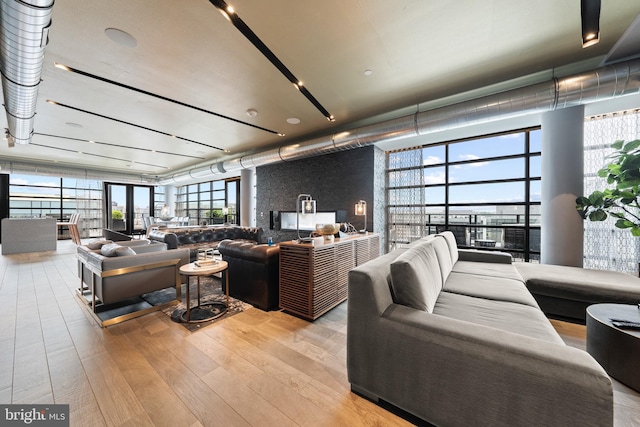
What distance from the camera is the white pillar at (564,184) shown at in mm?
3311

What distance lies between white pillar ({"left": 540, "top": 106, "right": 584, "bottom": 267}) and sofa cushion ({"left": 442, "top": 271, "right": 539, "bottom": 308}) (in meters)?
1.77

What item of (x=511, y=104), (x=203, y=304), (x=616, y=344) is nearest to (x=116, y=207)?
(x=203, y=304)

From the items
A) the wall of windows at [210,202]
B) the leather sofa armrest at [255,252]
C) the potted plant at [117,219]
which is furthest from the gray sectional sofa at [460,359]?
the potted plant at [117,219]

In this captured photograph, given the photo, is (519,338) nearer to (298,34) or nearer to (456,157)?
(298,34)

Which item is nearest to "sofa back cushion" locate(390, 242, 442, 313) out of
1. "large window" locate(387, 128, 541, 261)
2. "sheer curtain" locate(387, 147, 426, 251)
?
"sheer curtain" locate(387, 147, 426, 251)

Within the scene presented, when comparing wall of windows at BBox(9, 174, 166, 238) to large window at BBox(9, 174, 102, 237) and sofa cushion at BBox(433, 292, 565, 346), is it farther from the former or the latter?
sofa cushion at BBox(433, 292, 565, 346)

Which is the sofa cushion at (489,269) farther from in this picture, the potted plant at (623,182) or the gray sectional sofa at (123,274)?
the gray sectional sofa at (123,274)

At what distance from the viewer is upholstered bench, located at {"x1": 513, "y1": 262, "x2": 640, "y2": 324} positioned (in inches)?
89.0

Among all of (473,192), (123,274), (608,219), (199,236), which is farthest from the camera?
(199,236)

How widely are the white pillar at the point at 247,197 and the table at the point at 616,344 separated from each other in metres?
7.78

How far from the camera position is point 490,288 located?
2.21 metres

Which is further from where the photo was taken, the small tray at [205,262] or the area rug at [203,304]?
the small tray at [205,262]

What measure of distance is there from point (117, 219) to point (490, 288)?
47.6ft

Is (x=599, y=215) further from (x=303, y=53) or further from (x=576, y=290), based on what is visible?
(x=303, y=53)
